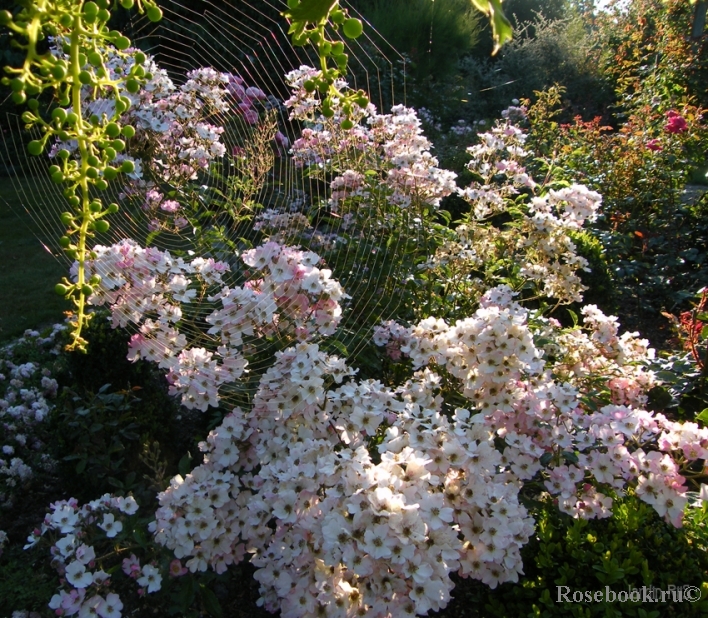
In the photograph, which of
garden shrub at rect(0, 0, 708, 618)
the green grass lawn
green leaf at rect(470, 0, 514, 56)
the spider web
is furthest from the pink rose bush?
the green grass lawn

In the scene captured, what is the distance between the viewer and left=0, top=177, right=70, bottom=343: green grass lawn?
4086 millimetres

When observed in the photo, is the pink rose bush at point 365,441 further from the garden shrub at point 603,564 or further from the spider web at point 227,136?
the spider web at point 227,136

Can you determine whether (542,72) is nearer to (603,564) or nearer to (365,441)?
(365,441)

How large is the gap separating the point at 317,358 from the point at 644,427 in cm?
96

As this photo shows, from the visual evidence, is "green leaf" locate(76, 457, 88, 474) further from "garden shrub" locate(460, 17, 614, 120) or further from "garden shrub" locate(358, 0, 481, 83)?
"garden shrub" locate(460, 17, 614, 120)

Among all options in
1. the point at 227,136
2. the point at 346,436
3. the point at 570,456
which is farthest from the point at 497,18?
the point at 227,136

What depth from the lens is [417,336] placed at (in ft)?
6.51

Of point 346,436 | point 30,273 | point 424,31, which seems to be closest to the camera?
point 346,436

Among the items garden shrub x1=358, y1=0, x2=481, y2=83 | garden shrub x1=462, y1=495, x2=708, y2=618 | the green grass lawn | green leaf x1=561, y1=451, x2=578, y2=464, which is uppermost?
garden shrub x1=358, y1=0, x2=481, y2=83

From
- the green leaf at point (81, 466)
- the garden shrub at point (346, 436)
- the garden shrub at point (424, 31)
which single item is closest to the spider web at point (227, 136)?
the garden shrub at point (346, 436)

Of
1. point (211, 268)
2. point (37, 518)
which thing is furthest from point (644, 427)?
point (37, 518)

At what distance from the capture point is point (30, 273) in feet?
16.0

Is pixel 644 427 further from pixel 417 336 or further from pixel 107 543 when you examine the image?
pixel 107 543

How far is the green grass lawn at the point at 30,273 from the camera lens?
409cm
